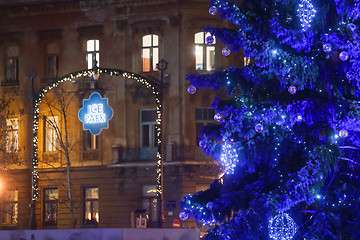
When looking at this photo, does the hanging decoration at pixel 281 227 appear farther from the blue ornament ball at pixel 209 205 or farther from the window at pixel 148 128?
the window at pixel 148 128

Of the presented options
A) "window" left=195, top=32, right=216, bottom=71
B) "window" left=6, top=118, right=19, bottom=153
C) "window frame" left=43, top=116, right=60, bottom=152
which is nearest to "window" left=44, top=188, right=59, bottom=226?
"window frame" left=43, top=116, right=60, bottom=152

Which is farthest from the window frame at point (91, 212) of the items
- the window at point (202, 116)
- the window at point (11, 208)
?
the window at point (202, 116)

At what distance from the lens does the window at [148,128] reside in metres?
36.8

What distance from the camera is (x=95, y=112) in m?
34.3

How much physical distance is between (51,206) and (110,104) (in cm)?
614

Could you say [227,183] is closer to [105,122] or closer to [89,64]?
[105,122]

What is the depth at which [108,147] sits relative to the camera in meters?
37.1

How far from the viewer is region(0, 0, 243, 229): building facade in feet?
118

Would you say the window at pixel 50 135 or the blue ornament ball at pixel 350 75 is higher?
the blue ornament ball at pixel 350 75

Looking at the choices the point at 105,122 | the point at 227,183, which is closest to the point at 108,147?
the point at 105,122

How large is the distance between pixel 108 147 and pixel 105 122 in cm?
373

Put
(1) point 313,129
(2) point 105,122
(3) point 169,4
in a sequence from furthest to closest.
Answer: (3) point 169,4, (2) point 105,122, (1) point 313,129

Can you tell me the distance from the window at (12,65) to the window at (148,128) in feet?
24.5

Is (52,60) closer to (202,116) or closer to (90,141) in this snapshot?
(90,141)
